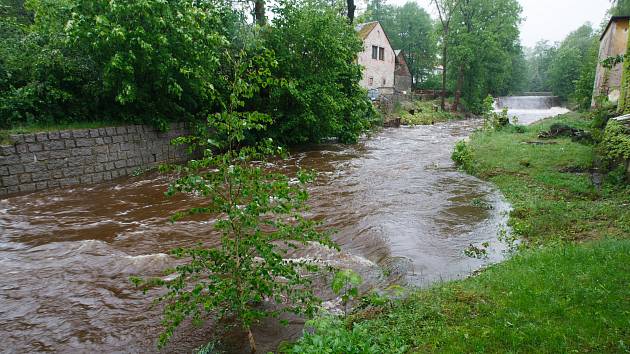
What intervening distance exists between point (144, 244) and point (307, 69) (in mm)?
11910

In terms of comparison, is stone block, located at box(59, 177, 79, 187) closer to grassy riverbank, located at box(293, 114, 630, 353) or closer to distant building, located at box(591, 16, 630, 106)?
grassy riverbank, located at box(293, 114, 630, 353)

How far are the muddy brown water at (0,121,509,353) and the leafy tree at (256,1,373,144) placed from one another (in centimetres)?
468

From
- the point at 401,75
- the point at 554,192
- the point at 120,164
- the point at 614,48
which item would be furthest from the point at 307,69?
the point at 401,75

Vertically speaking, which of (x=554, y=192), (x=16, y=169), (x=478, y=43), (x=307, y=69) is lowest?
(x=554, y=192)

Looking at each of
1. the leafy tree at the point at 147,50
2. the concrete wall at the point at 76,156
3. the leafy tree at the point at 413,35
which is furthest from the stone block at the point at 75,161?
the leafy tree at the point at 413,35

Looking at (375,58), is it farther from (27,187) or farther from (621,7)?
(27,187)

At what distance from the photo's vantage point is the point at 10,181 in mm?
9953

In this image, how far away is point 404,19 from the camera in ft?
191

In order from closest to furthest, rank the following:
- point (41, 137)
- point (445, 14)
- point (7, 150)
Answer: point (7, 150)
point (41, 137)
point (445, 14)

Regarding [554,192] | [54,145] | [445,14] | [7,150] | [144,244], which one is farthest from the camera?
[445,14]

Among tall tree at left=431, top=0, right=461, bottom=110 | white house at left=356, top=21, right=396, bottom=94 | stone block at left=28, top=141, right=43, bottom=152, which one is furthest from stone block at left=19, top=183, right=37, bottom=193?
tall tree at left=431, top=0, right=461, bottom=110

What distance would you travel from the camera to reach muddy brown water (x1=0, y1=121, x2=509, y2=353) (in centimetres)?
452

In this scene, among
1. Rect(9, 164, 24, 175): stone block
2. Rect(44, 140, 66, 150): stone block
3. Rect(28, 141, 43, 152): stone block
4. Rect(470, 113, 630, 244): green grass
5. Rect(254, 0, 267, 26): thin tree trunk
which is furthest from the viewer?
Rect(254, 0, 267, 26): thin tree trunk

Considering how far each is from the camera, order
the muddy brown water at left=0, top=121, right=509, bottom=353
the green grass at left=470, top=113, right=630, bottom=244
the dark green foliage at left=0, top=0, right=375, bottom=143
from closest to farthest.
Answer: the muddy brown water at left=0, top=121, right=509, bottom=353
the green grass at left=470, top=113, right=630, bottom=244
the dark green foliage at left=0, top=0, right=375, bottom=143
